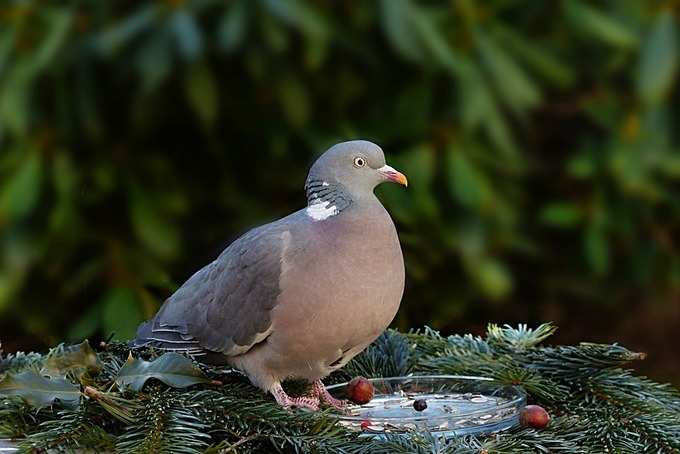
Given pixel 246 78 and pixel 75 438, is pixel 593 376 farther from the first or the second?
pixel 246 78

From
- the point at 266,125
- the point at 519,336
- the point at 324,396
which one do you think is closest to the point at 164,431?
the point at 324,396

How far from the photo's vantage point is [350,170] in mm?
1541

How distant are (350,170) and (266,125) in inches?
59.8

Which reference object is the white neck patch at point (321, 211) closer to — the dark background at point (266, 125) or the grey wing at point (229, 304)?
the grey wing at point (229, 304)

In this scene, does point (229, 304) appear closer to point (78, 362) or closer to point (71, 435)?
point (78, 362)

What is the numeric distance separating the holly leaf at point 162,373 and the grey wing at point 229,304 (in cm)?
19

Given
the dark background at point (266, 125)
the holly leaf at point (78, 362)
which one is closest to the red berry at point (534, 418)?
the holly leaf at point (78, 362)

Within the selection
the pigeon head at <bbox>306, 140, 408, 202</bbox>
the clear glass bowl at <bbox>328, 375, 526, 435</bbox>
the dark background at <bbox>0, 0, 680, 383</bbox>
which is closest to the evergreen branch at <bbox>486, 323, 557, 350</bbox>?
the clear glass bowl at <bbox>328, 375, 526, 435</bbox>

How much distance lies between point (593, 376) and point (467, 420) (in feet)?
0.74

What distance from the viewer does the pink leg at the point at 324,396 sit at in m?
1.43

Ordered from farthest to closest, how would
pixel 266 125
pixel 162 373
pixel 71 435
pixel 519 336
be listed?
1. pixel 266 125
2. pixel 519 336
3. pixel 162 373
4. pixel 71 435

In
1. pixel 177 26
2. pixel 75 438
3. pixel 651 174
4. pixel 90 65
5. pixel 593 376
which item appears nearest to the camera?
pixel 75 438

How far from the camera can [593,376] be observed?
142 cm

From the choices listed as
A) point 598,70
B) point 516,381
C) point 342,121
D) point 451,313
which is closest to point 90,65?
point 342,121
